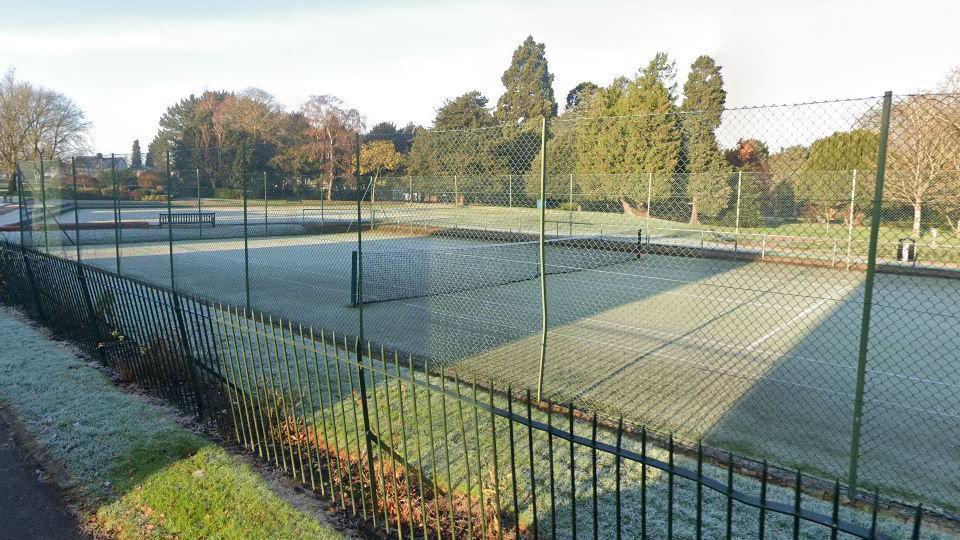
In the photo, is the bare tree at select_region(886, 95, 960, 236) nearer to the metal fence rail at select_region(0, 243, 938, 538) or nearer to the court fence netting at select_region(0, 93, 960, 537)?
the court fence netting at select_region(0, 93, 960, 537)

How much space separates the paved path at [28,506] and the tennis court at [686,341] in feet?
12.8

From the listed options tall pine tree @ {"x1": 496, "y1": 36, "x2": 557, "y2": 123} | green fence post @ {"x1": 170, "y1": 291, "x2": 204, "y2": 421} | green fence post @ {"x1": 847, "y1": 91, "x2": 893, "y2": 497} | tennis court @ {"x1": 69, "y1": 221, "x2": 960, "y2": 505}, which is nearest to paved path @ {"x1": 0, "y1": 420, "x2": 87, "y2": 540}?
green fence post @ {"x1": 170, "y1": 291, "x2": 204, "y2": 421}

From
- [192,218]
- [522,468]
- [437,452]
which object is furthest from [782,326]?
[192,218]

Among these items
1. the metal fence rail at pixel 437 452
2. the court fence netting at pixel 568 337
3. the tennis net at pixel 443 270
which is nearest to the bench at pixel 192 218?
the court fence netting at pixel 568 337

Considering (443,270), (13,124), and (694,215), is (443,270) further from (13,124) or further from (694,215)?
(13,124)

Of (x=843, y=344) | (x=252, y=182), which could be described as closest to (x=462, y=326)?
(x=843, y=344)

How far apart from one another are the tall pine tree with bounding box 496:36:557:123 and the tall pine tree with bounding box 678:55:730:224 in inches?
639

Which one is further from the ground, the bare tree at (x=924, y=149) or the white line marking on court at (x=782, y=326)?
the bare tree at (x=924, y=149)

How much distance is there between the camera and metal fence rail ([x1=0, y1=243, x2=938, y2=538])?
3072 mm

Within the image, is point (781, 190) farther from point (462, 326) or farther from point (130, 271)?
point (130, 271)

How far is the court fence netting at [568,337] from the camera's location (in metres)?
3.77

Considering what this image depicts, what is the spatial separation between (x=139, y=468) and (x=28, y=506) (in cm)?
68

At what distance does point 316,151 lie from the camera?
80.4 feet

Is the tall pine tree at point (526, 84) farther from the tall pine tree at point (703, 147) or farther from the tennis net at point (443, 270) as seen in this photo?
the tennis net at point (443, 270)
